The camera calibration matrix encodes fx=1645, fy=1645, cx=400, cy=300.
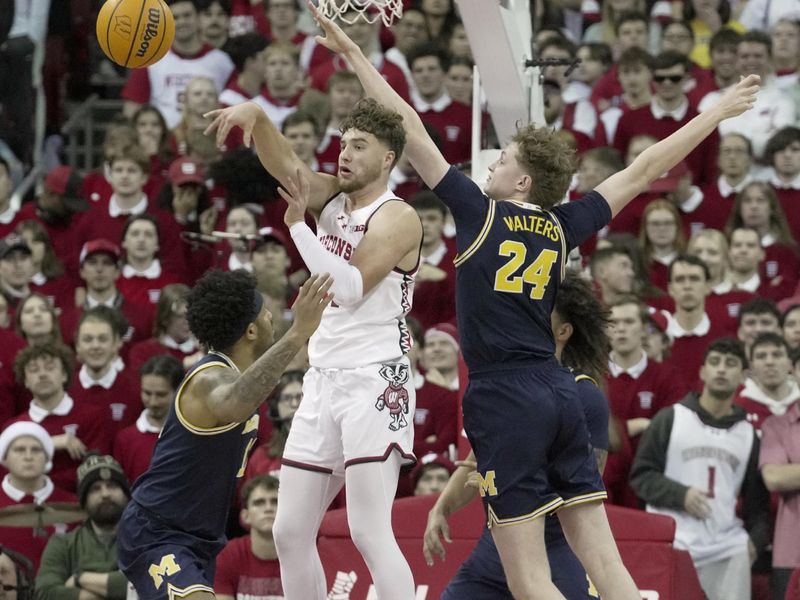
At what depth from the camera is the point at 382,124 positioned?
721 centimetres

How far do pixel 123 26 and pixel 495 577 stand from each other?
3488 mm

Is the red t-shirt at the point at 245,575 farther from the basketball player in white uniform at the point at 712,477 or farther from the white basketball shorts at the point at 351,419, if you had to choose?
the white basketball shorts at the point at 351,419

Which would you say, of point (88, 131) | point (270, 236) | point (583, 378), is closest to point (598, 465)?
point (583, 378)

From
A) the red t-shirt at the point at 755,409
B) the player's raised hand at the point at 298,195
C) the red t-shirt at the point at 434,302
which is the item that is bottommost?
the red t-shirt at the point at 755,409

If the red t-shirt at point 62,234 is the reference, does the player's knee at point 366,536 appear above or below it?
below

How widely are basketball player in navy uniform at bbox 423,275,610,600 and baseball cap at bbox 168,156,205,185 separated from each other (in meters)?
5.88

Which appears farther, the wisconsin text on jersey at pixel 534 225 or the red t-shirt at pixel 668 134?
the red t-shirt at pixel 668 134

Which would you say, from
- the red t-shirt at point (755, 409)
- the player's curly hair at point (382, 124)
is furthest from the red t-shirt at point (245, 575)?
the player's curly hair at point (382, 124)

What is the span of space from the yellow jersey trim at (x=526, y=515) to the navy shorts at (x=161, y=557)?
49.5 inches

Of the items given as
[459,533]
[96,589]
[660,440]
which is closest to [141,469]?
[96,589]

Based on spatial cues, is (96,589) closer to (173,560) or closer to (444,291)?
(173,560)

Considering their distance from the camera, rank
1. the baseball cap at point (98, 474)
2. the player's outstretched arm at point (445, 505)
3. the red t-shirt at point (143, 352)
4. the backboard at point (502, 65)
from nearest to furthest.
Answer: the player's outstretched arm at point (445, 505) → the backboard at point (502, 65) → the baseball cap at point (98, 474) → the red t-shirt at point (143, 352)

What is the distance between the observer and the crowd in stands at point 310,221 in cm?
1010

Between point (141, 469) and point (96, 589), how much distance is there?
113cm
